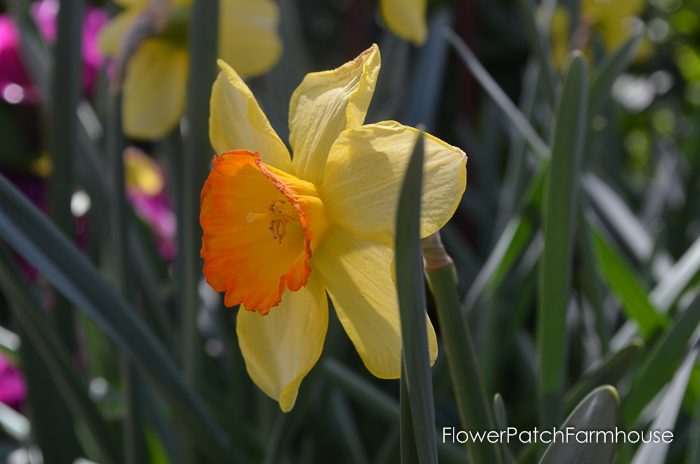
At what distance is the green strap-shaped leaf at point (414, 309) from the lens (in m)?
0.31

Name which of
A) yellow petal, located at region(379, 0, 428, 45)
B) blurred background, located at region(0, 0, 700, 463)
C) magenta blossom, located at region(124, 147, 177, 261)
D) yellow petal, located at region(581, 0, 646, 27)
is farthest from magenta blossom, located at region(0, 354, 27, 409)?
yellow petal, located at region(581, 0, 646, 27)

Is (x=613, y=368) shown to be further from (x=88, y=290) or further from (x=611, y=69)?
(x=88, y=290)

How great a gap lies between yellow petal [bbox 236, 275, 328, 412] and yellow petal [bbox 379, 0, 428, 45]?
38 cm

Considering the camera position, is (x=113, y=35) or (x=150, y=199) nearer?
(x=113, y=35)

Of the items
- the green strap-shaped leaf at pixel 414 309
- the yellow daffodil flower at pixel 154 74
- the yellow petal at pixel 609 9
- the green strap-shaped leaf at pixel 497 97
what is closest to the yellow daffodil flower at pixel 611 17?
the yellow petal at pixel 609 9

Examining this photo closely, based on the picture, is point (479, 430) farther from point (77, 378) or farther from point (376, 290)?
point (77, 378)

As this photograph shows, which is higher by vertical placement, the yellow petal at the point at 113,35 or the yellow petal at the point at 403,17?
the yellow petal at the point at 403,17

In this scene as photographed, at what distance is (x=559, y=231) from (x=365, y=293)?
0.18 metres

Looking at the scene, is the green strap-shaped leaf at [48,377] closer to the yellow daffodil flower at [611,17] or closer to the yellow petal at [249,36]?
the yellow petal at [249,36]

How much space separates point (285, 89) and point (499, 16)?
4.03 ft

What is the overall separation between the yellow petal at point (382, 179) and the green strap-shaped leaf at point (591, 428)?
11 centimetres

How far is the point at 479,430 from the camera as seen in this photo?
45 cm

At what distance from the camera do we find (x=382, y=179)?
402 millimetres

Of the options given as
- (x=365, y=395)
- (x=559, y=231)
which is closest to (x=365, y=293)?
(x=559, y=231)
